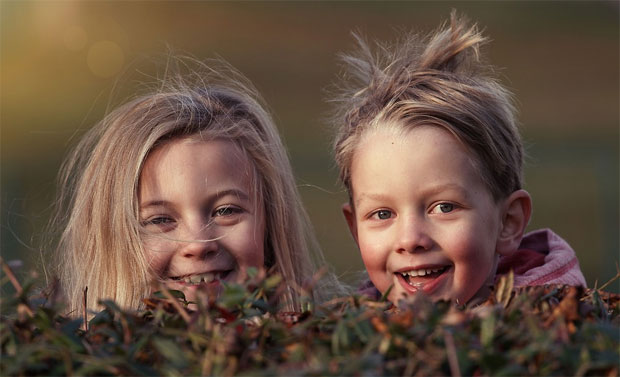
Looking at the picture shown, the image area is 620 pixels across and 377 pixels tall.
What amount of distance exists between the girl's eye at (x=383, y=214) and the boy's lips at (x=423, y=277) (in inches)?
6.7

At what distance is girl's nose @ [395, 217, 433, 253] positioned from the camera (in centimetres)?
248

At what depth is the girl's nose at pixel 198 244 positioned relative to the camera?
2668 millimetres

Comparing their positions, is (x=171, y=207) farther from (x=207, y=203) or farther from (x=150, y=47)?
(x=150, y=47)

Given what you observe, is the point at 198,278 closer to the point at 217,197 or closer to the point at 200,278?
the point at 200,278

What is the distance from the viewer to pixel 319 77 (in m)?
12.0

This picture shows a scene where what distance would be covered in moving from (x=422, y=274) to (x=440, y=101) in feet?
1.85

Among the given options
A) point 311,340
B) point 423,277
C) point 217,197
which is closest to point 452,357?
point 311,340

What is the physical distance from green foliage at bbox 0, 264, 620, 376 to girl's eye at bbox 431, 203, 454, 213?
1.25 m

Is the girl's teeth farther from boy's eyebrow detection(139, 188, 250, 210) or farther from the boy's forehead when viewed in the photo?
the boy's forehead

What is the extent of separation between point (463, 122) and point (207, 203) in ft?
2.84

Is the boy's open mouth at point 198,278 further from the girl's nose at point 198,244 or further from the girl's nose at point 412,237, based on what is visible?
the girl's nose at point 412,237

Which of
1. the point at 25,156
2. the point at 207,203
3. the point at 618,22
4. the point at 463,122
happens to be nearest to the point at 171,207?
the point at 207,203

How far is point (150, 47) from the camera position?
11.5 meters

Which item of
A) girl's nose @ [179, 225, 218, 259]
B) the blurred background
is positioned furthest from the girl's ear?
the blurred background
